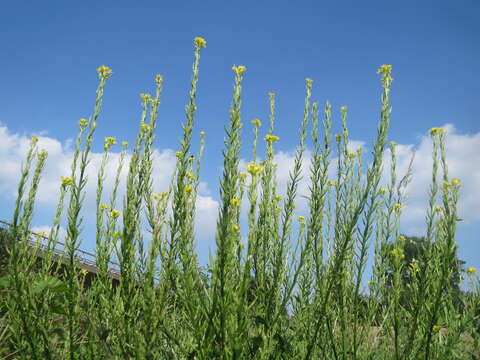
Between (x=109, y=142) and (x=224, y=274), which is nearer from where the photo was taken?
(x=224, y=274)

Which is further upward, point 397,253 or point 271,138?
point 271,138

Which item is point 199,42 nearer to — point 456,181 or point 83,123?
point 83,123

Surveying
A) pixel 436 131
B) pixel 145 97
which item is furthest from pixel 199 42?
pixel 436 131

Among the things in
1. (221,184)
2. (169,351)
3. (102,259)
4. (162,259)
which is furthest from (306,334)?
(102,259)

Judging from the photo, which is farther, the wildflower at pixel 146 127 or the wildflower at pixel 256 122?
the wildflower at pixel 256 122

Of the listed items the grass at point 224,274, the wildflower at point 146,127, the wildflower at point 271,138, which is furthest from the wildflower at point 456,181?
the wildflower at point 146,127

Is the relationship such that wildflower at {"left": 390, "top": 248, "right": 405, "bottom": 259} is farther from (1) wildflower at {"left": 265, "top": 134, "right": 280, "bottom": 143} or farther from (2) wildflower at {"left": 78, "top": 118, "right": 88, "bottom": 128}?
(2) wildflower at {"left": 78, "top": 118, "right": 88, "bottom": 128}

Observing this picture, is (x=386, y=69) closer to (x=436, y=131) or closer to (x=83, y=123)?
(x=436, y=131)

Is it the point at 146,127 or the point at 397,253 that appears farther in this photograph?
the point at 397,253

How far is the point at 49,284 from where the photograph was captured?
7.93ft

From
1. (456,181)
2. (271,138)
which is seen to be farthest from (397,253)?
(271,138)

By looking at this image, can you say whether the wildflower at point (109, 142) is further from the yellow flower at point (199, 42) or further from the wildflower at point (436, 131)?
the wildflower at point (436, 131)

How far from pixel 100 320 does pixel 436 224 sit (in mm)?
2431

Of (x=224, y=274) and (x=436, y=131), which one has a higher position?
(x=436, y=131)
